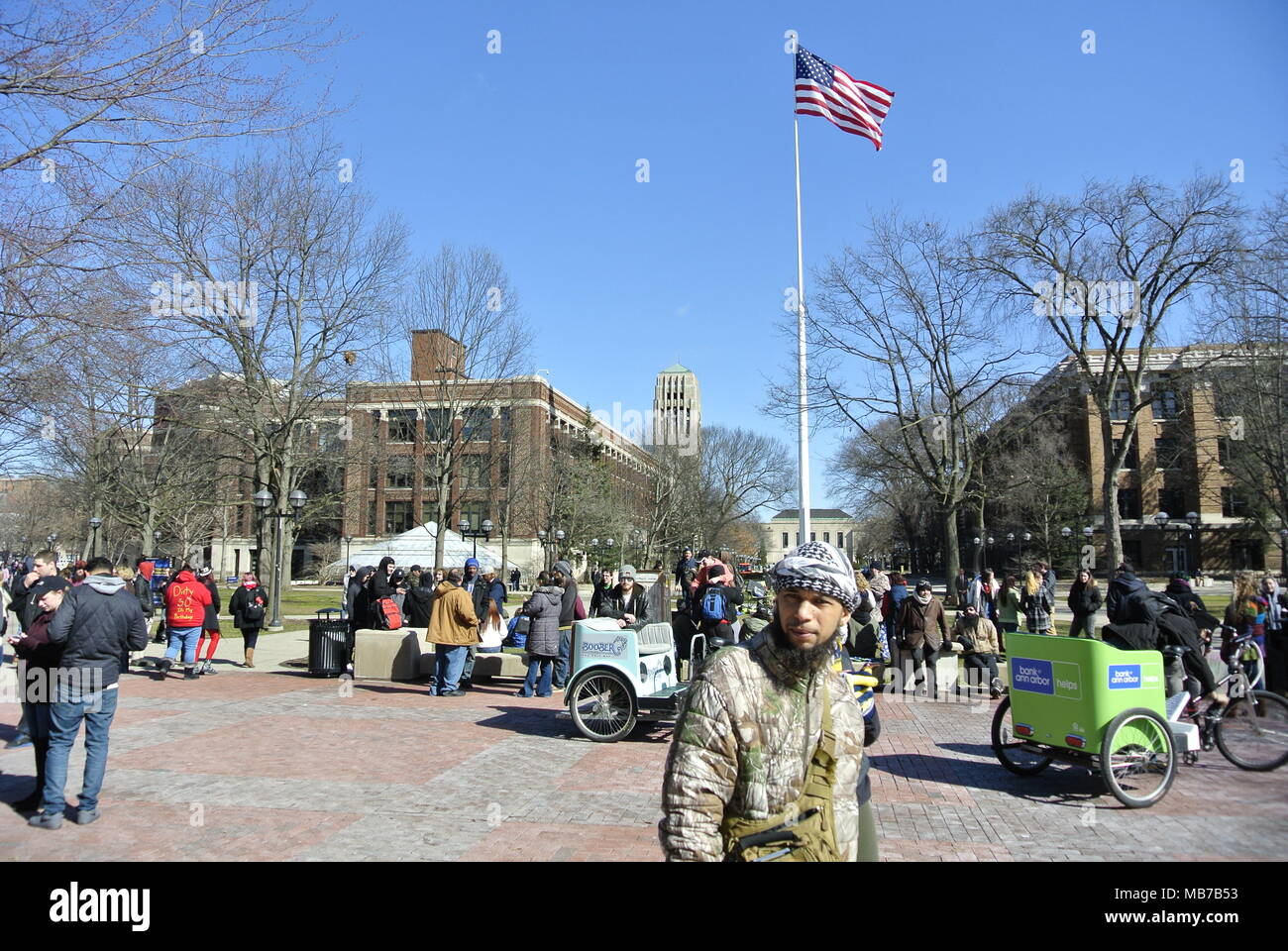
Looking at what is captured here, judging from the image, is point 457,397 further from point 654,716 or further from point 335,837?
point 335,837

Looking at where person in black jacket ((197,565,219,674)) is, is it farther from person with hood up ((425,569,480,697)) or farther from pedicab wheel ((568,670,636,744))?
pedicab wheel ((568,670,636,744))

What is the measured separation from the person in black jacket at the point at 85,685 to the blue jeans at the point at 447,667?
5730 mm

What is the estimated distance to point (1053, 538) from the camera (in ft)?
185

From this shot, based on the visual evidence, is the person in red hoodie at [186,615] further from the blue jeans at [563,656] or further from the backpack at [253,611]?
the blue jeans at [563,656]

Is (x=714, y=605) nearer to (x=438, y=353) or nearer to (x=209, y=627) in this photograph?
(x=209, y=627)

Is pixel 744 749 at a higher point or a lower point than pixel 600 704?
higher

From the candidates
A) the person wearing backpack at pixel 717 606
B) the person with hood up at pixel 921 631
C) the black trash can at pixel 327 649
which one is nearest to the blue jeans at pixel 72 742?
the person wearing backpack at pixel 717 606

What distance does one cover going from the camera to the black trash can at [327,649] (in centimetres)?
1439

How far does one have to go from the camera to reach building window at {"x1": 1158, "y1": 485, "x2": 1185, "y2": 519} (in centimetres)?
6059

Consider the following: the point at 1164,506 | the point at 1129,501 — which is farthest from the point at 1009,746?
the point at 1129,501

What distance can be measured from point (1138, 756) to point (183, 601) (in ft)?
44.7

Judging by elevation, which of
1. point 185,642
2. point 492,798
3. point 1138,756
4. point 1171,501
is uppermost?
point 1171,501

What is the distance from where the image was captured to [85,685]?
632 cm
